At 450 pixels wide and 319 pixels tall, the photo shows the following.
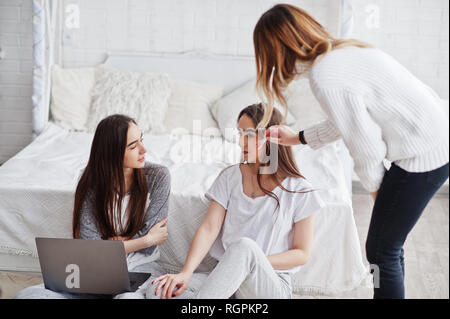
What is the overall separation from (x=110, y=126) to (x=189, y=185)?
41cm

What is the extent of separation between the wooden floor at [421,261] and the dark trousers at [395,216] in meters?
0.42

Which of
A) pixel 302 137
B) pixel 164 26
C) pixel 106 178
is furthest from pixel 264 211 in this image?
pixel 164 26

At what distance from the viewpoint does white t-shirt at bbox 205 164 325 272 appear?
153 centimetres

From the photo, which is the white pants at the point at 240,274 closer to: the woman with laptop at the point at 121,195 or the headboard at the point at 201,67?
the woman with laptop at the point at 121,195

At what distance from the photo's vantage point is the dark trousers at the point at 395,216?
3.99 ft

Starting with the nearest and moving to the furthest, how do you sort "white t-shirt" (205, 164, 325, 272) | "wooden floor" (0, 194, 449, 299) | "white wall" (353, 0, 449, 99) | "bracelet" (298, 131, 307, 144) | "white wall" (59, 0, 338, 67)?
"bracelet" (298, 131, 307, 144), "white t-shirt" (205, 164, 325, 272), "wooden floor" (0, 194, 449, 299), "white wall" (59, 0, 338, 67), "white wall" (353, 0, 449, 99)

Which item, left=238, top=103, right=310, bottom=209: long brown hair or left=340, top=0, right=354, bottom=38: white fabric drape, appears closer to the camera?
left=238, top=103, right=310, bottom=209: long brown hair

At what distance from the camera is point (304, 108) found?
2.35 m

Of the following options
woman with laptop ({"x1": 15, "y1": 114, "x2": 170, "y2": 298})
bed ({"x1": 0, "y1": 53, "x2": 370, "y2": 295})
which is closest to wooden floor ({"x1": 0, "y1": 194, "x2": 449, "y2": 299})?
bed ({"x1": 0, "y1": 53, "x2": 370, "y2": 295})

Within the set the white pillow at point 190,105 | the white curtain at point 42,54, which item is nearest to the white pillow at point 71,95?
the white curtain at point 42,54

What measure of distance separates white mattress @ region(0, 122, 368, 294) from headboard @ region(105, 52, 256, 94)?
49 centimetres

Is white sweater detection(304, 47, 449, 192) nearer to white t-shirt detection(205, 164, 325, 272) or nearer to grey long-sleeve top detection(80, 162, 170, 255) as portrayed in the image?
white t-shirt detection(205, 164, 325, 272)
